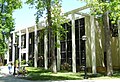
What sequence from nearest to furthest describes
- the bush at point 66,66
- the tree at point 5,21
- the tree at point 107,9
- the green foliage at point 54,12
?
1. the tree at point 107,9
2. the tree at point 5,21
3. the green foliage at point 54,12
4. the bush at point 66,66

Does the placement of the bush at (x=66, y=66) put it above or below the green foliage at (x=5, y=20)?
→ below

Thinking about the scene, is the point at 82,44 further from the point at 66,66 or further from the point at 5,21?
the point at 5,21

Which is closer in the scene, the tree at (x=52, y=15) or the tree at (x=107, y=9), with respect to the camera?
the tree at (x=107, y=9)

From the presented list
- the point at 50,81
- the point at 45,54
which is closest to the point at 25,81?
the point at 50,81

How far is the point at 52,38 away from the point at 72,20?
5.09m

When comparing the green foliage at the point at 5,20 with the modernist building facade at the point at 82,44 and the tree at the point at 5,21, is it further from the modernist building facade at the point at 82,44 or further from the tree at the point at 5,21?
the modernist building facade at the point at 82,44

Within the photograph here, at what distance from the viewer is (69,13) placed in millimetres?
32625

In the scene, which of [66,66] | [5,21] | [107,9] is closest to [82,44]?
[66,66]

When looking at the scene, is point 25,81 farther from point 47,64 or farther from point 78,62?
point 47,64

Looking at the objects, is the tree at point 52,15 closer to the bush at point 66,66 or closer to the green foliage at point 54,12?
the green foliage at point 54,12

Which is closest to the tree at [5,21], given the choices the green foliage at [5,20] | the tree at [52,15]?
the green foliage at [5,20]

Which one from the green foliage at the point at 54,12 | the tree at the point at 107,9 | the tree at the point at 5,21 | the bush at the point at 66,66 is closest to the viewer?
the tree at the point at 107,9

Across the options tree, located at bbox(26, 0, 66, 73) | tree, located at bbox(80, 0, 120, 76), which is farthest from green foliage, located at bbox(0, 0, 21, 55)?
tree, located at bbox(80, 0, 120, 76)

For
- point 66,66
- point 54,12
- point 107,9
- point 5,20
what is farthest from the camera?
point 66,66
